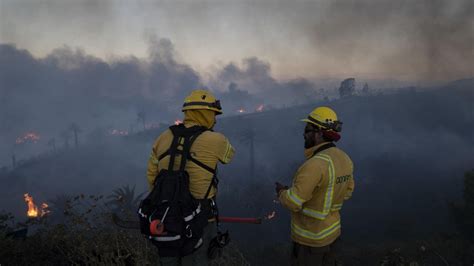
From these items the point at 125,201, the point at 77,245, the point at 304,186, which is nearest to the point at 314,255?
the point at 304,186

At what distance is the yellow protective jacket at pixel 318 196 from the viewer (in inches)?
144

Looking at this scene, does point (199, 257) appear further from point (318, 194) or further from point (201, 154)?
point (318, 194)

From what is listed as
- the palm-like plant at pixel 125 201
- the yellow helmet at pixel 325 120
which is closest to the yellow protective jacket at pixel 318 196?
the yellow helmet at pixel 325 120

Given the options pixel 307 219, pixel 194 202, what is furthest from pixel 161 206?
pixel 307 219

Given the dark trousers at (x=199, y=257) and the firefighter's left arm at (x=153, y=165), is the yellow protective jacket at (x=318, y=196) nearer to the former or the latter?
the dark trousers at (x=199, y=257)

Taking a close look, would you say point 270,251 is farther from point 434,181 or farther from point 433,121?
point 433,121

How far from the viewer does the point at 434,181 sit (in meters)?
84.8

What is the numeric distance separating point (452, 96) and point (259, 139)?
86.1 metres

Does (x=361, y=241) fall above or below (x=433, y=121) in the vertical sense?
below

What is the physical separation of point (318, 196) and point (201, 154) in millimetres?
1491

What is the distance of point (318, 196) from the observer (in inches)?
151

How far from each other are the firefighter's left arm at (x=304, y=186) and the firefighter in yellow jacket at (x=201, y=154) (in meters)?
0.83

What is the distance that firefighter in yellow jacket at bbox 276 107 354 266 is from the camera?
3.67 metres

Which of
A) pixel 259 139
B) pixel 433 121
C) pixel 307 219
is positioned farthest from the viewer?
pixel 433 121
